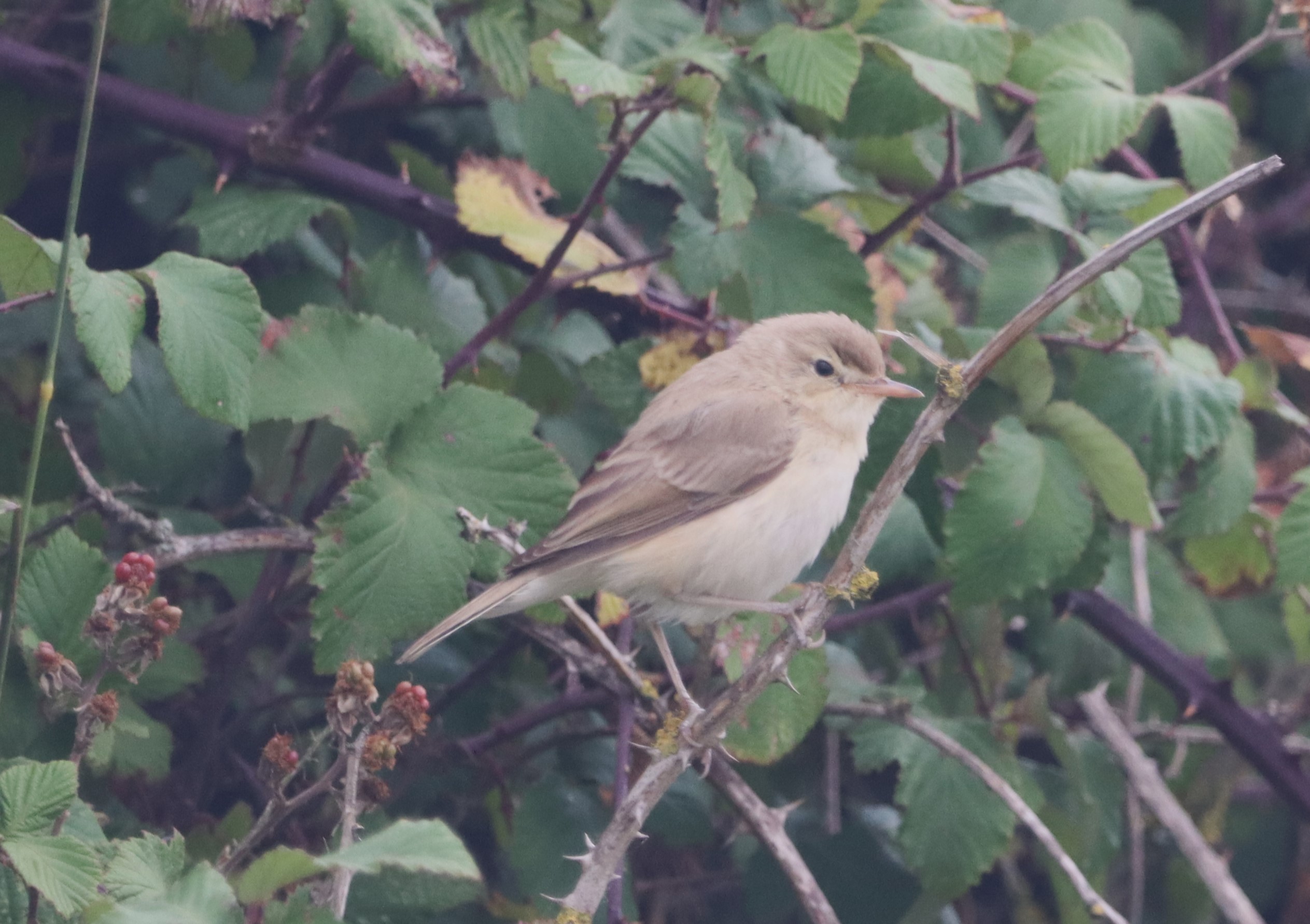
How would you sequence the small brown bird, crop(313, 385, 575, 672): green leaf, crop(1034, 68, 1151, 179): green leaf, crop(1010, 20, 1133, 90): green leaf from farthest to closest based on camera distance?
crop(1010, 20, 1133, 90): green leaf → crop(1034, 68, 1151, 179): green leaf → the small brown bird → crop(313, 385, 575, 672): green leaf

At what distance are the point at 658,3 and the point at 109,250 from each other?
1.77 meters

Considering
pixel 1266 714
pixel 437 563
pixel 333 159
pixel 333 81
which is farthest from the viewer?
pixel 1266 714

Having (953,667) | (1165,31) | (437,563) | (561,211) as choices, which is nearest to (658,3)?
(561,211)

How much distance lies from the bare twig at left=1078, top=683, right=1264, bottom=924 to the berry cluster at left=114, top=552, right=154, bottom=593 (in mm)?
2678

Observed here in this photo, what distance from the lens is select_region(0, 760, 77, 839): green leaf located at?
2.01 meters

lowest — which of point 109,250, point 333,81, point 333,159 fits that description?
point 109,250

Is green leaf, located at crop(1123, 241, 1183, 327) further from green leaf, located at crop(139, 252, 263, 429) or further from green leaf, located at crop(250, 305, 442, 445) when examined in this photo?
green leaf, located at crop(139, 252, 263, 429)

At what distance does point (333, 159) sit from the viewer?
11.0 feet

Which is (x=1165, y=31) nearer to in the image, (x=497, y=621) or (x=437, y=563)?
(x=497, y=621)

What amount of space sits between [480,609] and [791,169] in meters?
1.41

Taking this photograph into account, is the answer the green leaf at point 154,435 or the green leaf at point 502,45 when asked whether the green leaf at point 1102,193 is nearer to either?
the green leaf at point 502,45

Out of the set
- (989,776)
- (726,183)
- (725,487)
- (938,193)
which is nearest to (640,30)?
(726,183)

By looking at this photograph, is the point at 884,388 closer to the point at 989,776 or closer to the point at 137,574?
the point at 989,776

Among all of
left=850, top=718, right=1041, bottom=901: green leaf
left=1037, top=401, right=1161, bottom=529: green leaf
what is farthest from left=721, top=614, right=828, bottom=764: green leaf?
left=1037, top=401, right=1161, bottom=529: green leaf
